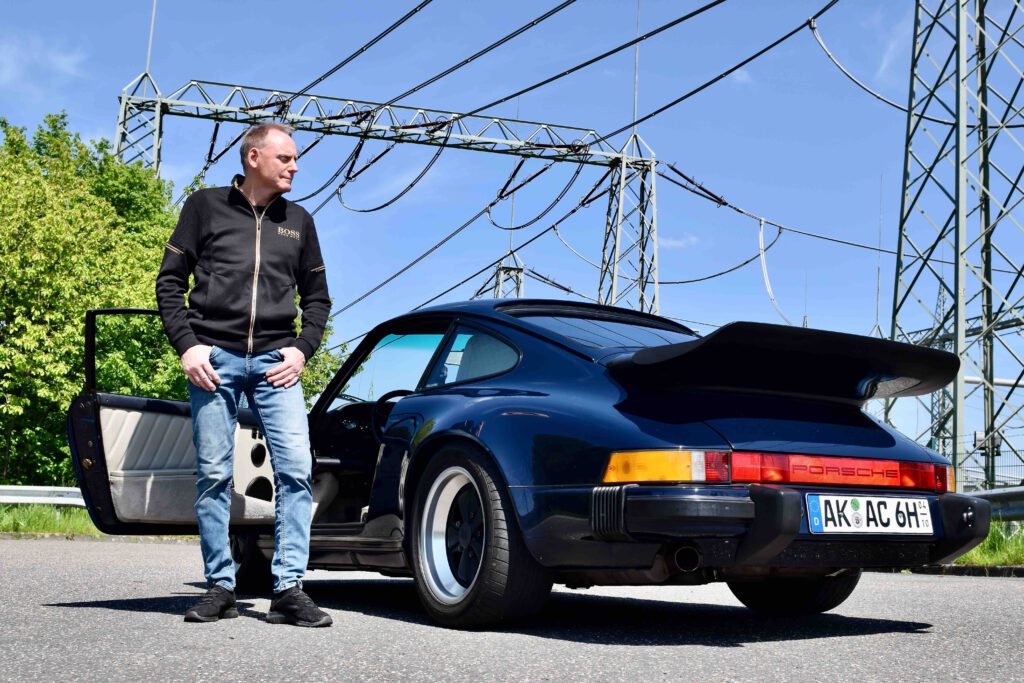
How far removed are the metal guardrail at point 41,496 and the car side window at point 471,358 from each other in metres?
11.8

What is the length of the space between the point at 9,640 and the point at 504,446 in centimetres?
176

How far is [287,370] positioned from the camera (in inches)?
166

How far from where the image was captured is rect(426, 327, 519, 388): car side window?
14.4 ft

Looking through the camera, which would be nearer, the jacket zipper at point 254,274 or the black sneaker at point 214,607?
the black sneaker at point 214,607

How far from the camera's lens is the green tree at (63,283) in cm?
2552

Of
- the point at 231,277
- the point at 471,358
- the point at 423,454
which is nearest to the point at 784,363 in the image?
the point at 471,358

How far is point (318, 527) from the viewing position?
486 cm

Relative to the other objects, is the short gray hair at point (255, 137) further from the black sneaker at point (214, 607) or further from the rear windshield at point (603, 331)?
the black sneaker at point (214, 607)

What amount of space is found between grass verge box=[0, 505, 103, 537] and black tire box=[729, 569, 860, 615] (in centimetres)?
1049

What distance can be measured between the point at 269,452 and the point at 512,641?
1238mm

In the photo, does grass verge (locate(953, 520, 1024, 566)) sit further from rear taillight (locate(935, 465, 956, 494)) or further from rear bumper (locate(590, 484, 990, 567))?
rear bumper (locate(590, 484, 990, 567))

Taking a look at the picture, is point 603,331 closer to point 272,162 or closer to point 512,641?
point 512,641

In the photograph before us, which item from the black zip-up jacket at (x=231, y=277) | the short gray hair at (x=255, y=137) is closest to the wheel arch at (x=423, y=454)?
the black zip-up jacket at (x=231, y=277)

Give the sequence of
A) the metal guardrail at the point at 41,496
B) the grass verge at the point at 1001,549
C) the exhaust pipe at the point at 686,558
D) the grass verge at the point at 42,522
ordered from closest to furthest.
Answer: the exhaust pipe at the point at 686,558 < the grass verge at the point at 1001,549 < the grass verge at the point at 42,522 < the metal guardrail at the point at 41,496
